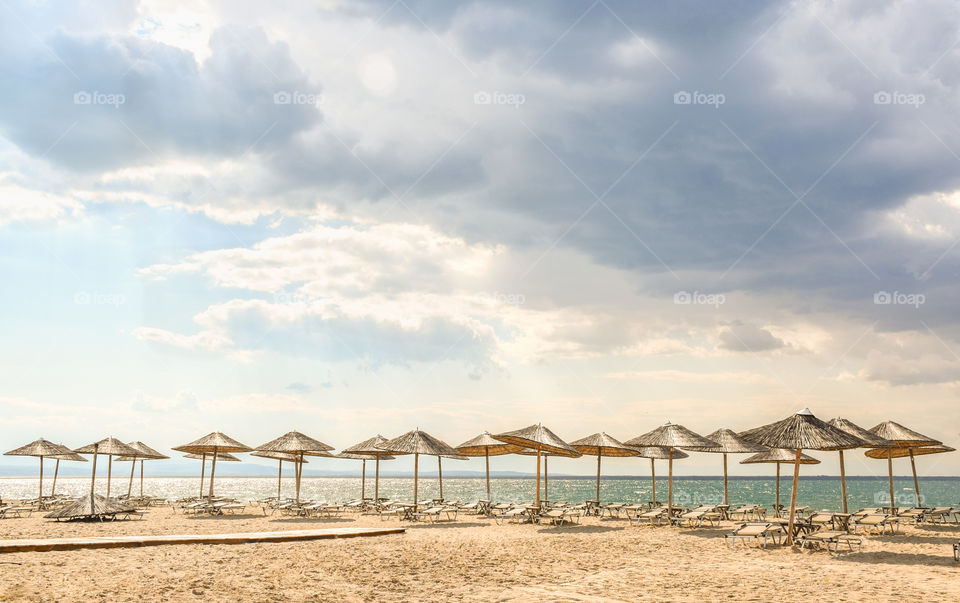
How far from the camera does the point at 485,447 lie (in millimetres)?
23500

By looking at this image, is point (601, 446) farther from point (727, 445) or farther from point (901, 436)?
point (901, 436)

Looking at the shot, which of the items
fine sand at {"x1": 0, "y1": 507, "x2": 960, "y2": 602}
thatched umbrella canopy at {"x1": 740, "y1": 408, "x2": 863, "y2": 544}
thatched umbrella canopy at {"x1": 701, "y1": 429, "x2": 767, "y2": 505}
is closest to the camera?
fine sand at {"x1": 0, "y1": 507, "x2": 960, "y2": 602}

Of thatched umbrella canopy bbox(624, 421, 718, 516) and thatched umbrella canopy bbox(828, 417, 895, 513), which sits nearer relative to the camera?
thatched umbrella canopy bbox(828, 417, 895, 513)

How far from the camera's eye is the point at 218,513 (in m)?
21.8

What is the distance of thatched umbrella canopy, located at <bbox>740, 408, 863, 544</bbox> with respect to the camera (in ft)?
43.7

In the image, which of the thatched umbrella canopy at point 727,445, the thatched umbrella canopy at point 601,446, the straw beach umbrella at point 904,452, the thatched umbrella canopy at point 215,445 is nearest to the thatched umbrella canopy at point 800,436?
the thatched umbrella canopy at point 727,445

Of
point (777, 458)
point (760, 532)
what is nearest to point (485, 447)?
point (777, 458)

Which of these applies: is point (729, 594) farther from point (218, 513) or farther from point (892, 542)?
point (218, 513)

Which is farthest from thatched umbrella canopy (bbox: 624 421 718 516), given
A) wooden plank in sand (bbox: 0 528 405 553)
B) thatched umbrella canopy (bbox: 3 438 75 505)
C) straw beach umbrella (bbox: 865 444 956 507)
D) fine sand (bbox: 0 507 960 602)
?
thatched umbrella canopy (bbox: 3 438 75 505)

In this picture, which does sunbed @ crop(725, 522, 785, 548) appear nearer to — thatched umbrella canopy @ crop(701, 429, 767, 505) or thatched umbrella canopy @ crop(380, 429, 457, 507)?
thatched umbrella canopy @ crop(701, 429, 767, 505)

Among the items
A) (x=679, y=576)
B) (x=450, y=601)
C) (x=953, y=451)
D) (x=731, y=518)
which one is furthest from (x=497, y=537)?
(x=953, y=451)

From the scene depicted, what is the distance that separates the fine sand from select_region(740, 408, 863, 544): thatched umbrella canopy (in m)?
2.11

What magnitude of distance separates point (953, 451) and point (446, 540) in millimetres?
16865

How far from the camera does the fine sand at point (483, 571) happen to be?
8.77 metres
